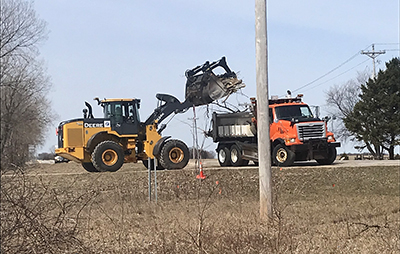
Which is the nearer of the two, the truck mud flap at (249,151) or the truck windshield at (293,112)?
the truck mud flap at (249,151)

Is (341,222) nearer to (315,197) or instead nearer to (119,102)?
(315,197)

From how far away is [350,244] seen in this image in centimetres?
894

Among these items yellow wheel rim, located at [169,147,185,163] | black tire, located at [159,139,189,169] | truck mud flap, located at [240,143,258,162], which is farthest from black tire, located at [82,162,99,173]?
truck mud flap, located at [240,143,258,162]

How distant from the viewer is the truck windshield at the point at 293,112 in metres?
23.3

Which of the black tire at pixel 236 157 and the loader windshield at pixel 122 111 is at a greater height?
the loader windshield at pixel 122 111

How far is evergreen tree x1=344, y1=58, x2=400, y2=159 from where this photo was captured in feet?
155

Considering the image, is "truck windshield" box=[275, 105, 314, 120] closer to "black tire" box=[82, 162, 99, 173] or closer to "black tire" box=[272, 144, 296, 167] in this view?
"black tire" box=[272, 144, 296, 167]

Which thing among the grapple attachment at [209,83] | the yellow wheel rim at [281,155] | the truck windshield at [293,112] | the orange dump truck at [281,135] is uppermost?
the grapple attachment at [209,83]

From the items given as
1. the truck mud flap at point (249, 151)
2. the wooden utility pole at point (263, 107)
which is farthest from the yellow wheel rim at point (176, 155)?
the wooden utility pole at point (263, 107)

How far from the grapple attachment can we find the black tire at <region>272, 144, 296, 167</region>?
400 cm

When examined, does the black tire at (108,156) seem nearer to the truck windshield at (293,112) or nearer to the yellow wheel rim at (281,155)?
the yellow wheel rim at (281,155)

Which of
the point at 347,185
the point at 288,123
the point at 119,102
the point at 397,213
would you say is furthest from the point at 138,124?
the point at 397,213

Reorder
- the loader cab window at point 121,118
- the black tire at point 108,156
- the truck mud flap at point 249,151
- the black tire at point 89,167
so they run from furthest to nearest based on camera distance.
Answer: the black tire at point 89,167, the truck mud flap at point 249,151, the loader cab window at point 121,118, the black tire at point 108,156

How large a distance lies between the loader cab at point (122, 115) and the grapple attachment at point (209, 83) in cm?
251
